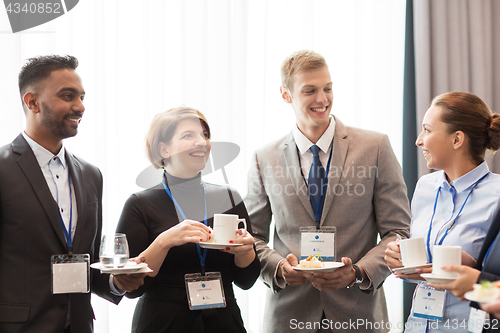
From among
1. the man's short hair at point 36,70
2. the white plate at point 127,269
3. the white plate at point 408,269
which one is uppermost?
the man's short hair at point 36,70

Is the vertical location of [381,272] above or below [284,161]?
below

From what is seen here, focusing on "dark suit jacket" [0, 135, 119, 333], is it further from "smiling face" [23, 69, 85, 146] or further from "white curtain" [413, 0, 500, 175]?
"white curtain" [413, 0, 500, 175]

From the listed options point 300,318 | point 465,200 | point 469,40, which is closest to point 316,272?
point 300,318

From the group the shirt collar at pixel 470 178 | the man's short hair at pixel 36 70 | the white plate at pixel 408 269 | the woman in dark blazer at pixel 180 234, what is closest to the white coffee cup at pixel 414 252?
the white plate at pixel 408 269

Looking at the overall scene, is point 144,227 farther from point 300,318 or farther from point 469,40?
point 469,40

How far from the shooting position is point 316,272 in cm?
202

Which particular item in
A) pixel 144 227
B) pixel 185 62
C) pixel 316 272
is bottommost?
pixel 316 272

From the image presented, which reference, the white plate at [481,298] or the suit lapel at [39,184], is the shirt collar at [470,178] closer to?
the white plate at [481,298]

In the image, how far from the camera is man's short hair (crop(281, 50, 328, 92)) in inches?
95.7

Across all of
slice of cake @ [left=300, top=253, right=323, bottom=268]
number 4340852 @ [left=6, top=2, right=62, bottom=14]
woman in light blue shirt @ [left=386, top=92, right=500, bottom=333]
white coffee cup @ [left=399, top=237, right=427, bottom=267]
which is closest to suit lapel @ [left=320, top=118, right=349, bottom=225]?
slice of cake @ [left=300, top=253, right=323, bottom=268]

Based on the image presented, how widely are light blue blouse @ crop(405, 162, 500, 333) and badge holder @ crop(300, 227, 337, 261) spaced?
402 millimetres

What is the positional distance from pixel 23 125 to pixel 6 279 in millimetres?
1536

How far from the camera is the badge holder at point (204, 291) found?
1.87m

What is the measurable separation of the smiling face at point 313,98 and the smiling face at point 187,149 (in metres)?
0.59
